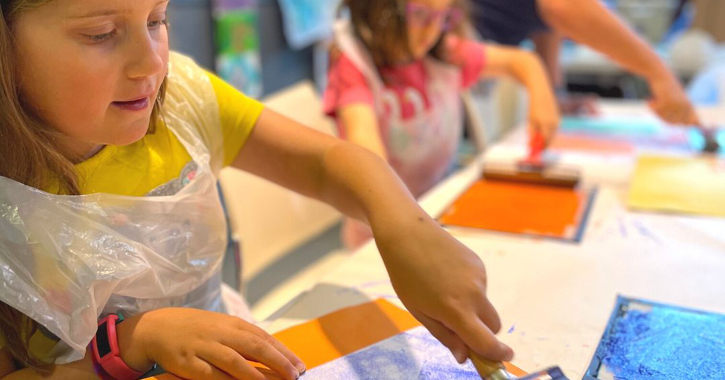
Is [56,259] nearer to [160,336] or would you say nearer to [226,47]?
[160,336]

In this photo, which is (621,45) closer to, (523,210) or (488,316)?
(523,210)

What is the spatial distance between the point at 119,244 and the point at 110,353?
0.28ft

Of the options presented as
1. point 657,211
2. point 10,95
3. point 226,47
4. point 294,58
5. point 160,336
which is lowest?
point 294,58

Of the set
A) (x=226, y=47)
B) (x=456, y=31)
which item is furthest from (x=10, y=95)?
(x=226, y=47)

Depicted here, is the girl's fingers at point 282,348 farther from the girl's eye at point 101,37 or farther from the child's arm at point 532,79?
the child's arm at point 532,79

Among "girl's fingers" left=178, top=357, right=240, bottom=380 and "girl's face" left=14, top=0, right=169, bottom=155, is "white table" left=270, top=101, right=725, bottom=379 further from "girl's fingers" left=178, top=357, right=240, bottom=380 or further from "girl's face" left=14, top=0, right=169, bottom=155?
"girl's face" left=14, top=0, right=169, bottom=155

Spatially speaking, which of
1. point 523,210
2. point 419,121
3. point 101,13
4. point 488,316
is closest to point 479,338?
point 488,316

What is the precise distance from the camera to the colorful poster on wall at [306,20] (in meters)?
2.20

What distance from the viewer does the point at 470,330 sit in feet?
1.42

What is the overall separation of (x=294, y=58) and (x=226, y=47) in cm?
46

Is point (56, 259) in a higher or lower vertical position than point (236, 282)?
higher

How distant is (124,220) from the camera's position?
0.55 meters

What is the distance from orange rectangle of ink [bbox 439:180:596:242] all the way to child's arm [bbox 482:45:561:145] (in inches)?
7.7

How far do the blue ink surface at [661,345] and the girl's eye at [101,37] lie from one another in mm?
445
